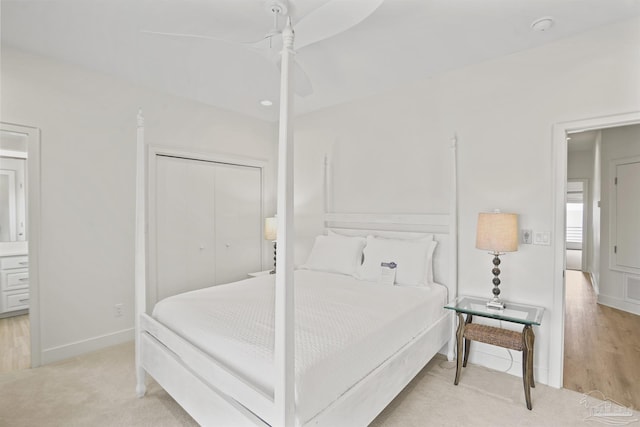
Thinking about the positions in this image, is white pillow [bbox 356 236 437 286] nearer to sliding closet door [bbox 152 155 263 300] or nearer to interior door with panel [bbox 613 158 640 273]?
sliding closet door [bbox 152 155 263 300]

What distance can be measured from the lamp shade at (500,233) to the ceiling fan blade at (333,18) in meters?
1.75

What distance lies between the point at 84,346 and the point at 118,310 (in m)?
0.38

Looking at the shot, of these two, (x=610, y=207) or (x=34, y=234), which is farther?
(x=610, y=207)

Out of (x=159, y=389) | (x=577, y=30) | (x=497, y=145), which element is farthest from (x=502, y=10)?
(x=159, y=389)

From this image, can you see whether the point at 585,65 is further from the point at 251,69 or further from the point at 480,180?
the point at 251,69

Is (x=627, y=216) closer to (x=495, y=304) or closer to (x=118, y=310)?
Answer: (x=495, y=304)

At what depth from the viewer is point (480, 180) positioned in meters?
2.80

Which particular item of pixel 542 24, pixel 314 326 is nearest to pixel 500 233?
pixel 542 24

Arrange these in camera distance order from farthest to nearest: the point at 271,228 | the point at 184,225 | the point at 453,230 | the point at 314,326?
the point at 271,228, the point at 184,225, the point at 453,230, the point at 314,326

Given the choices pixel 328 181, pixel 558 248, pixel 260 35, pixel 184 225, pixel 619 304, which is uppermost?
pixel 260 35

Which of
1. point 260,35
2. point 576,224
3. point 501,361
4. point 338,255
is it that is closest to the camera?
point 260,35

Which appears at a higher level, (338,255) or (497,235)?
(497,235)

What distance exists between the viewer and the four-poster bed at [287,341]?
1.20 meters

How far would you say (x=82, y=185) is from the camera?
9.59 ft
